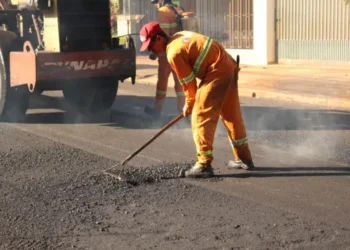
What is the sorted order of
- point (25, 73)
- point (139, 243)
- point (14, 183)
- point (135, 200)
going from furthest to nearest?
point (25, 73)
point (14, 183)
point (135, 200)
point (139, 243)

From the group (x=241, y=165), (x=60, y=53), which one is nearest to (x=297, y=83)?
(x=60, y=53)

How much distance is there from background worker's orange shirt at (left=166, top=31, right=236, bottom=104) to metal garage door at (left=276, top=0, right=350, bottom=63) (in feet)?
32.3

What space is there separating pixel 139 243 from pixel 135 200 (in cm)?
111

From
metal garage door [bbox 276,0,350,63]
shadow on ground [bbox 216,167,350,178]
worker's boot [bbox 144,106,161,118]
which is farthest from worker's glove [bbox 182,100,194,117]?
metal garage door [bbox 276,0,350,63]

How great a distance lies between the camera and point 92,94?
10945 mm

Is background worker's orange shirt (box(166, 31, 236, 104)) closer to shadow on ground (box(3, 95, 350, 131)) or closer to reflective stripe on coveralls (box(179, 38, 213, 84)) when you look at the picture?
reflective stripe on coveralls (box(179, 38, 213, 84))

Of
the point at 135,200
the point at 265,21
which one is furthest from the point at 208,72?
the point at 265,21

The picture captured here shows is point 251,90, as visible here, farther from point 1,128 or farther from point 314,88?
point 1,128

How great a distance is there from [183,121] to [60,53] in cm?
206

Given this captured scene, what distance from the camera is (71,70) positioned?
9664mm

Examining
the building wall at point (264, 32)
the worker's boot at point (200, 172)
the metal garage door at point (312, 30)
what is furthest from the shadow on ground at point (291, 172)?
the building wall at point (264, 32)

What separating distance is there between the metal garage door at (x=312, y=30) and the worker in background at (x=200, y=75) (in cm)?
983

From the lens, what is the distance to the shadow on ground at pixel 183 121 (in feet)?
32.0

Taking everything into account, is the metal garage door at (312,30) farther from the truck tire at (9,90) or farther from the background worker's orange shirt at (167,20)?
→ the truck tire at (9,90)
